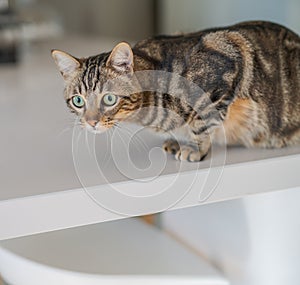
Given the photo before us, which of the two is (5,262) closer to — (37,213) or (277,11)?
(37,213)

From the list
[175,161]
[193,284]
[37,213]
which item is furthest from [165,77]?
[193,284]

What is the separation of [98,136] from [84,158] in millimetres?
81

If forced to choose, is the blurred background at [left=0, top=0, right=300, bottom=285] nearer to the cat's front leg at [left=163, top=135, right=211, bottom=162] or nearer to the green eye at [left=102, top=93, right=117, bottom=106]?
the cat's front leg at [left=163, top=135, right=211, bottom=162]

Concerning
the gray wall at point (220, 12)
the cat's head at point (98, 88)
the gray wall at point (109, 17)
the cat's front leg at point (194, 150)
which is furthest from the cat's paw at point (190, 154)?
the gray wall at point (109, 17)

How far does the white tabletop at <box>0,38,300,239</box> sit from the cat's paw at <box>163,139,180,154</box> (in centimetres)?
2

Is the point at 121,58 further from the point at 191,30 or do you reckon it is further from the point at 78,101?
the point at 191,30

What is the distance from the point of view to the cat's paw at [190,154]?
901 millimetres

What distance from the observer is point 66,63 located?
0.85 metres

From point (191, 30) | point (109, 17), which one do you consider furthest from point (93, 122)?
point (109, 17)

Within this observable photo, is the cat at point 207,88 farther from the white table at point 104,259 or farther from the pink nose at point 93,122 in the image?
the white table at point 104,259

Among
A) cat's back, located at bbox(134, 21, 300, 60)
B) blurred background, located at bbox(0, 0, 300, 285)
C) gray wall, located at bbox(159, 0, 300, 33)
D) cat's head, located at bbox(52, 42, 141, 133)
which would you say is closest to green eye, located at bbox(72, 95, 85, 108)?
cat's head, located at bbox(52, 42, 141, 133)

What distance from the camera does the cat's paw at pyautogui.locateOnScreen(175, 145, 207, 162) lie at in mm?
901

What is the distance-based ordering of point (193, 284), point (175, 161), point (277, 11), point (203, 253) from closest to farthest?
point (175, 161) < point (193, 284) < point (203, 253) < point (277, 11)

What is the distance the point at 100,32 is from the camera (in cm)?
306
